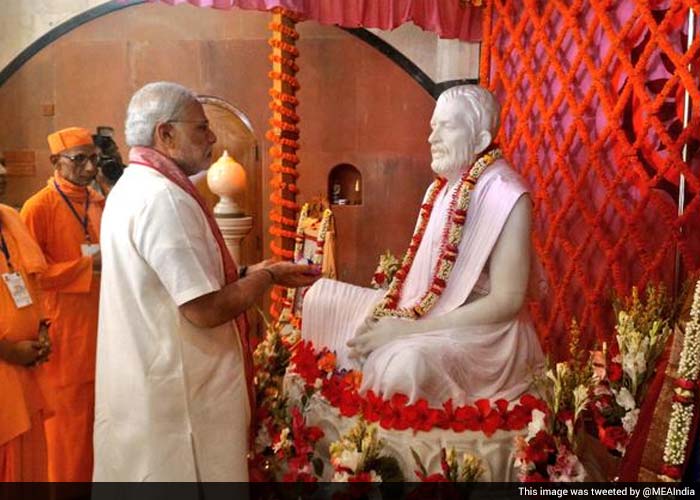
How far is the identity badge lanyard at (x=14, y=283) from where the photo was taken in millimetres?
2117

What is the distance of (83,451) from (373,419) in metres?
1.19

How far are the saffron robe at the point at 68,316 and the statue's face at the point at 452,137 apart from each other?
123 cm

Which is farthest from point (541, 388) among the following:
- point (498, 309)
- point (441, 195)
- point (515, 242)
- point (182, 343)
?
point (182, 343)

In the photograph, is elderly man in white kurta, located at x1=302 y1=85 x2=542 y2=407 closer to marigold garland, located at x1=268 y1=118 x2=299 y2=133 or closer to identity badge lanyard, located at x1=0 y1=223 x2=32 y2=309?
identity badge lanyard, located at x1=0 y1=223 x2=32 y2=309

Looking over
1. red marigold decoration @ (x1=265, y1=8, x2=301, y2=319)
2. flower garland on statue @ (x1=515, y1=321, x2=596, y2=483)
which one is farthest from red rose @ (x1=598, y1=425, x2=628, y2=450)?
red marigold decoration @ (x1=265, y1=8, x2=301, y2=319)

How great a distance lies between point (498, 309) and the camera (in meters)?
2.21

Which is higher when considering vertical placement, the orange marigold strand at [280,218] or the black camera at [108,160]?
the black camera at [108,160]

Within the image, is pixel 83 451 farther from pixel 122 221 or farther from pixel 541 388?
pixel 541 388

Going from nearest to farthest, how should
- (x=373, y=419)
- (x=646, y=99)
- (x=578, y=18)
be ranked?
(x=373, y=419)
(x=646, y=99)
(x=578, y=18)

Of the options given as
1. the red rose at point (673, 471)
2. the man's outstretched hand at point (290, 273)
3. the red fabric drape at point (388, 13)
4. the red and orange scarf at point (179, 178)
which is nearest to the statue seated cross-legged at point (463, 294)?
the man's outstretched hand at point (290, 273)

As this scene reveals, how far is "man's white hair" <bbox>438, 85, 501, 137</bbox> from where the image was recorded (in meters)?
2.30

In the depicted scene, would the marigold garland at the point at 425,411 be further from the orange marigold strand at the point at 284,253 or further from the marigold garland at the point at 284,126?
the marigold garland at the point at 284,126

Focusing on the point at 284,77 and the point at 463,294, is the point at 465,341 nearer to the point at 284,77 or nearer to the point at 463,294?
the point at 463,294

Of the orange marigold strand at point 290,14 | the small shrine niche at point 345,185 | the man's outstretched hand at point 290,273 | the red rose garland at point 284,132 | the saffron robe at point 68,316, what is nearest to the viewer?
the man's outstretched hand at point 290,273
